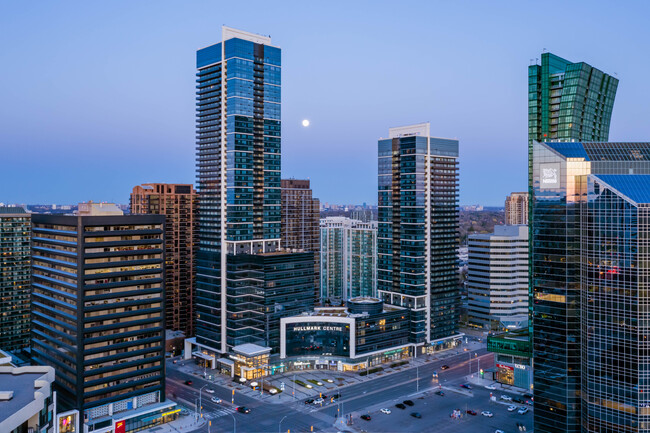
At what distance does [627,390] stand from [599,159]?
39.9 metres

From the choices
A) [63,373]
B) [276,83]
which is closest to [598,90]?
[276,83]

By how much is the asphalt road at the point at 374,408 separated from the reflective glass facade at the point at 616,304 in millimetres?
36606

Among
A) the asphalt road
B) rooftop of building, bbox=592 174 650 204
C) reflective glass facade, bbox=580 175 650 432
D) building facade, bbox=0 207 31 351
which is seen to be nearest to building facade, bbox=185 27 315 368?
the asphalt road

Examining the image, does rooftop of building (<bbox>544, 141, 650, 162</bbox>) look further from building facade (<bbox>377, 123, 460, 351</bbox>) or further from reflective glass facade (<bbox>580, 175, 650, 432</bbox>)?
building facade (<bbox>377, 123, 460, 351</bbox>)

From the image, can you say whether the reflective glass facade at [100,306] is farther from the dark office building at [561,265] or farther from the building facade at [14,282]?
the dark office building at [561,265]

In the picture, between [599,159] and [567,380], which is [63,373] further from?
[599,159]

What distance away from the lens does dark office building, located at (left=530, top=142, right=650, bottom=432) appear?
97375 millimetres

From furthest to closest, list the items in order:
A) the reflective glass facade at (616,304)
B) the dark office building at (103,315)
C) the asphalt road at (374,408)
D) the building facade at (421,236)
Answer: the building facade at (421,236)
the asphalt road at (374,408)
the dark office building at (103,315)
the reflective glass facade at (616,304)

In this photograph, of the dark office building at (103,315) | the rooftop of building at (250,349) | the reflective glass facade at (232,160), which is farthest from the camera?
the reflective glass facade at (232,160)

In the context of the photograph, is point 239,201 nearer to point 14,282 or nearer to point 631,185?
point 14,282

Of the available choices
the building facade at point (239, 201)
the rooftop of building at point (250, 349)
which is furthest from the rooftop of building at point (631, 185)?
the rooftop of building at point (250, 349)

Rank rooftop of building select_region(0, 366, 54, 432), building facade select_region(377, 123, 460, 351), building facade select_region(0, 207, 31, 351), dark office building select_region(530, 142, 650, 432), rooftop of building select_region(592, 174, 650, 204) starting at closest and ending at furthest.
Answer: rooftop of building select_region(0, 366, 54, 432) < rooftop of building select_region(592, 174, 650, 204) < dark office building select_region(530, 142, 650, 432) < building facade select_region(0, 207, 31, 351) < building facade select_region(377, 123, 460, 351)

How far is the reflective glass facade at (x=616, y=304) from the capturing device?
291 ft

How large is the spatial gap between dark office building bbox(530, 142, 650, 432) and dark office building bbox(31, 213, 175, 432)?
3412 inches
